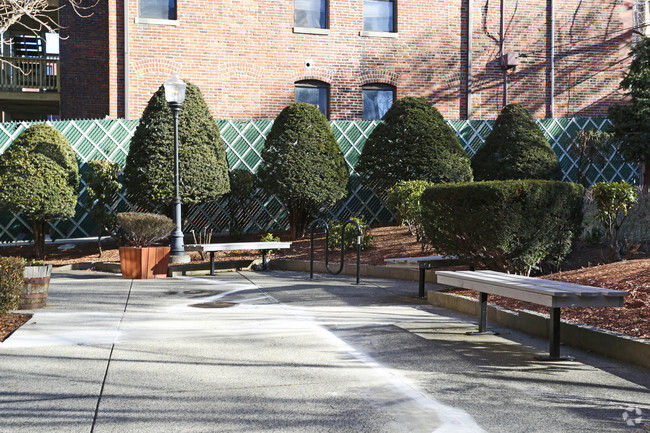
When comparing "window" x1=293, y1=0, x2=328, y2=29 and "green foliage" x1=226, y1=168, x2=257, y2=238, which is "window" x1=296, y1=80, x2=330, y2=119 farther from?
"green foliage" x1=226, y1=168, x2=257, y2=238

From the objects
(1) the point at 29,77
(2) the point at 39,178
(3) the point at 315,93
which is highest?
(1) the point at 29,77

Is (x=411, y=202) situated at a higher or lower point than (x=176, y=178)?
lower

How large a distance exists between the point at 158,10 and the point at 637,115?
13066 mm

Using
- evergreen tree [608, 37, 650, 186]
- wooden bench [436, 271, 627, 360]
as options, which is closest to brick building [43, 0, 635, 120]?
evergreen tree [608, 37, 650, 186]

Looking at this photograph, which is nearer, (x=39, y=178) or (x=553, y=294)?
(x=553, y=294)

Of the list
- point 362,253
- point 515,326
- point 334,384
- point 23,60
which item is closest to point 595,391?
point 334,384

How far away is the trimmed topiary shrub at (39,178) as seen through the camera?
15.0 m

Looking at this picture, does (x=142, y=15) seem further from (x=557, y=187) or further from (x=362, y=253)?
(x=557, y=187)

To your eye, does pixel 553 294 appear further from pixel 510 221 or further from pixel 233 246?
pixel 233 246

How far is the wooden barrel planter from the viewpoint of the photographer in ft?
27.8

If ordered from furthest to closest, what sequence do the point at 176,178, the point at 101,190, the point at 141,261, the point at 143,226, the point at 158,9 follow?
the point at 158,9, the point at 101,190, the point at 176,178, the point at 143,226, the point at 141,261

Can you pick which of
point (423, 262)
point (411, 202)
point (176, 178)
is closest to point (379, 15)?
point (411, 202)

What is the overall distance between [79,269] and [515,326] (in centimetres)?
1024

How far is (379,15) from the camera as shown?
21719mm
